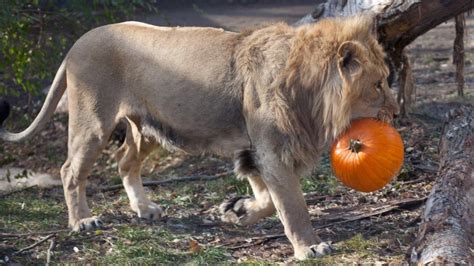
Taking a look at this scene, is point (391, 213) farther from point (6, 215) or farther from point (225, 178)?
point (6, 215)

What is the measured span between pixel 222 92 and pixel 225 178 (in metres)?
1.75

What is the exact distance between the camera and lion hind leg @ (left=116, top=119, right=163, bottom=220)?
6199 millimetres

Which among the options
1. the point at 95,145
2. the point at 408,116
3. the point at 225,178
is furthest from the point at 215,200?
the point at 408,116

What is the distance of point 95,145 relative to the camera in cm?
585

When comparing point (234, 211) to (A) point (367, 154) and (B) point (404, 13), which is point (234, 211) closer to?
(A) point (367, 154)

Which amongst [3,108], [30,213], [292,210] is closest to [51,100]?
[3,108]

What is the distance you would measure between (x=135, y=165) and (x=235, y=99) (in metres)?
1.30

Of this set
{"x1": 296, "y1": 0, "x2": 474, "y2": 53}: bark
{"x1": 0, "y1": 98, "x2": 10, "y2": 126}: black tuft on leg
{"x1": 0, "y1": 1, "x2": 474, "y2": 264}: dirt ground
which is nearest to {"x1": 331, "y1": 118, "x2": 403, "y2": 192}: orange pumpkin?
{"x1": 0, "y1": 1, "x2": 474, "y2": 264}: dirt ground

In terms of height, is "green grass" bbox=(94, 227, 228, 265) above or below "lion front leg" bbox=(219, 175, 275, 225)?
below

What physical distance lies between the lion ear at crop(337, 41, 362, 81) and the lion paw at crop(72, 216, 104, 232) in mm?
1844

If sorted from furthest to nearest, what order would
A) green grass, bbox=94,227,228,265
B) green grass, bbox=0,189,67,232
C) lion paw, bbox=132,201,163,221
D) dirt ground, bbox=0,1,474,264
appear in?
lion paw, bbox=132,201,163,221, green grass, bbox=0,189,67,232, dirt ground, bbox=0,1,474,264, green grass, bbox=94,227,228,265

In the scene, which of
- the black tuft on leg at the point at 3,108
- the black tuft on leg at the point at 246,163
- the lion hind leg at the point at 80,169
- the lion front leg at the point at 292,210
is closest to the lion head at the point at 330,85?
the lion front leg at the point at 292,210

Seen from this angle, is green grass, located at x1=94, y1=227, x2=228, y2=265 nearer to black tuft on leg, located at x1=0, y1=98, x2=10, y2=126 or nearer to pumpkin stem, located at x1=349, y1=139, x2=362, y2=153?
pumpkin stem, located at x1=349, y1=139, x2=362, y2=153

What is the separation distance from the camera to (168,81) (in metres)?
5.56
